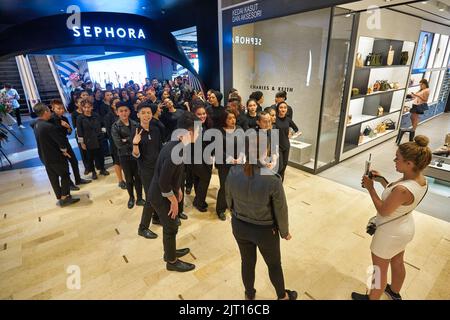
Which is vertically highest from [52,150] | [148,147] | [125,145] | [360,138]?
[148,147]

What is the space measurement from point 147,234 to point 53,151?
1971 mm

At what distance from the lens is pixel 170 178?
86.4 inches

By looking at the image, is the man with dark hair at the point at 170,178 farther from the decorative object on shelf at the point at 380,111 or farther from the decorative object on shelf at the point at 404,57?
the decorative object on shelf at the point at 404,57

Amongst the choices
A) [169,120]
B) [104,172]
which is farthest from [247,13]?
[104,172]

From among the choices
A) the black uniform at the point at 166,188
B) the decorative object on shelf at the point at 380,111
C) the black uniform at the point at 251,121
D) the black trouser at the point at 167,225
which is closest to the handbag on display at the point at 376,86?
the decorative object on shelf at the point at 380,111

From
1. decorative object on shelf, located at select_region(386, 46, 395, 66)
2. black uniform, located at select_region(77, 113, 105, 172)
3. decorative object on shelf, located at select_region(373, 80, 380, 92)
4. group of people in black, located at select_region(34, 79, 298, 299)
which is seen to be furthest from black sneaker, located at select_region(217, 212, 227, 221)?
decorative object on shelf, located at select_region(386, 46, 395, 66)

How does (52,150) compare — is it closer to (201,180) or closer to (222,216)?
(201,180)

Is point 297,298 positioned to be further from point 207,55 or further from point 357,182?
point 207,55

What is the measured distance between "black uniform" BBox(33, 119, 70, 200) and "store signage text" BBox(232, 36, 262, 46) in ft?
13.4

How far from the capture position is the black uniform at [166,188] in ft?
7.14

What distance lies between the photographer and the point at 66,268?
281cm

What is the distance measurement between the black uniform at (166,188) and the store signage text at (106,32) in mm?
3678
